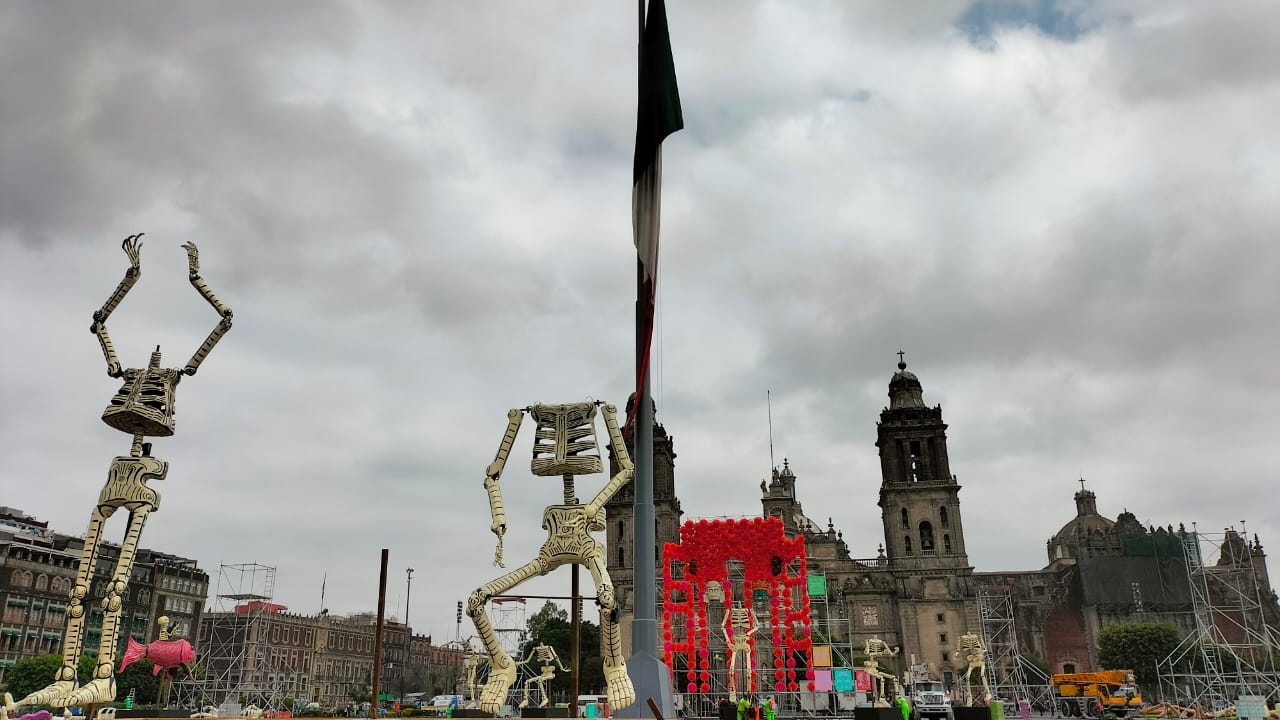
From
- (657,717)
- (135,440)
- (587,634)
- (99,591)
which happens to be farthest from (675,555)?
(99,591)

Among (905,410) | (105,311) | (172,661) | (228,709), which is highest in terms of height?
(905,410)

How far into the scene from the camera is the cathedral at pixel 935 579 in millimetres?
57188

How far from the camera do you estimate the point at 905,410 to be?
61.8 metres

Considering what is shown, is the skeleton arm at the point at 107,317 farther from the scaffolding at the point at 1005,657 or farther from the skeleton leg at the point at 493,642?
the scaffolding at the point at 1005,657

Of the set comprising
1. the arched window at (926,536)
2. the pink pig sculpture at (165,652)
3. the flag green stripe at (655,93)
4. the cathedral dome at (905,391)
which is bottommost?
the pink pig sculpture at (165,652)

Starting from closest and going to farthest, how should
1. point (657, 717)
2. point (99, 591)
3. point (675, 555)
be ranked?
1. point (657, 717)
2. point (675, 555)
3. point (99, 591)

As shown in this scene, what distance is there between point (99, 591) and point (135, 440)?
53019 millimetres

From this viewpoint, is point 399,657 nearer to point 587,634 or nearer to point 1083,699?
point 587,634

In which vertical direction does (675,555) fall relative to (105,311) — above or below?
below

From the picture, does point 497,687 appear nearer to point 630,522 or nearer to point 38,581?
point 630,522

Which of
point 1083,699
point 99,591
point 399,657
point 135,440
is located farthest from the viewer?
point 399,657

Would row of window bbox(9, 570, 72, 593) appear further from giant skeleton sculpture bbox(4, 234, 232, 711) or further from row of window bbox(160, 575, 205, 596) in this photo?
giant skeleton sculpture bbox(4, 234, 232, 711)

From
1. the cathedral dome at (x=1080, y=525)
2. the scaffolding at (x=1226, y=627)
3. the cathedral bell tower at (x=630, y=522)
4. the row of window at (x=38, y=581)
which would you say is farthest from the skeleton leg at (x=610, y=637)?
the cathedral dome at (x=1080, y=525)

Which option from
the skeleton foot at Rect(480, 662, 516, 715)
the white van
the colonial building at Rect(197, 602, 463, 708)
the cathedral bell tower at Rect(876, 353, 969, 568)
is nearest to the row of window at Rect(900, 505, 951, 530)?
→ the cathedral bell tower at Rect(876, 353, 969, 568)
